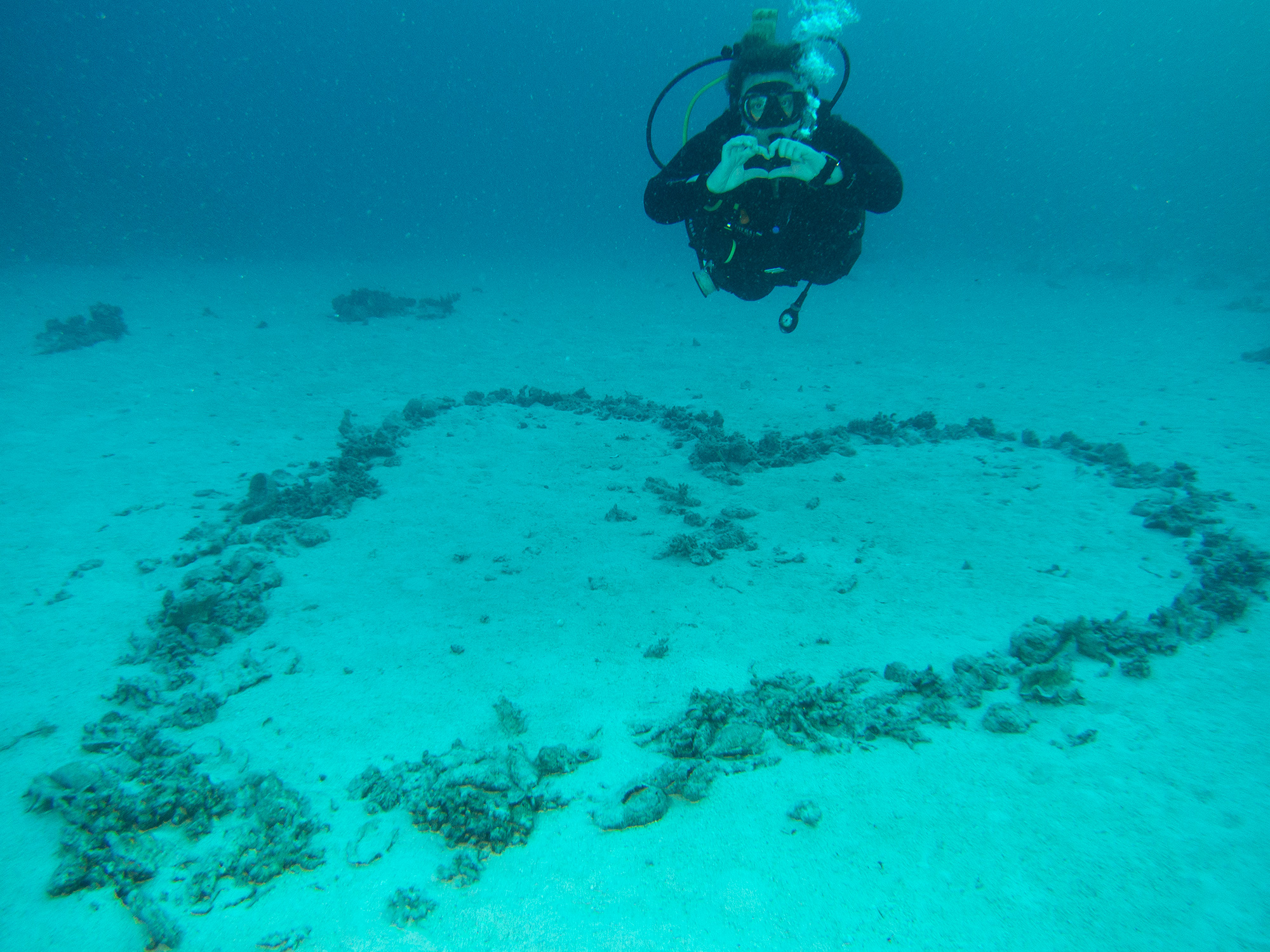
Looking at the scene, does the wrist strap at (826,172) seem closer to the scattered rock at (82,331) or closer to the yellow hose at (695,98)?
the yellow hose at (695,98)

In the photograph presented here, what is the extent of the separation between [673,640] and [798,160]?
3.66m

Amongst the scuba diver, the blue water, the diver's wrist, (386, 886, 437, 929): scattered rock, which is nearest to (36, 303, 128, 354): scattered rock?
the blue water

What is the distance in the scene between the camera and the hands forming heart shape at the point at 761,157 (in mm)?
4012

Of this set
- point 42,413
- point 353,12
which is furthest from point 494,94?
point 42,413

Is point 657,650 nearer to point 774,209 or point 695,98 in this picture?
point 774,209

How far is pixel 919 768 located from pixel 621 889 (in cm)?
178

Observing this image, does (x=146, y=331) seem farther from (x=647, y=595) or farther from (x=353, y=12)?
(x=353, y=12)

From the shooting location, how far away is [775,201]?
4.31 meters

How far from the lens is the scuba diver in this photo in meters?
4.12

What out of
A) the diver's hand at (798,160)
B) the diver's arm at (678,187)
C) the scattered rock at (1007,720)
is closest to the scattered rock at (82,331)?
the diver's arm at (678,187)

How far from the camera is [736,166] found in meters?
4.15

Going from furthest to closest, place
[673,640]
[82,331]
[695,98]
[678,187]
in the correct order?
[82,331], [678,187], [695,98], [673,640]

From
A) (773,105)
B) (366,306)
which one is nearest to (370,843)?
(773,105)

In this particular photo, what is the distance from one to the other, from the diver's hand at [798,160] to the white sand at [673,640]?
10.7 ft
